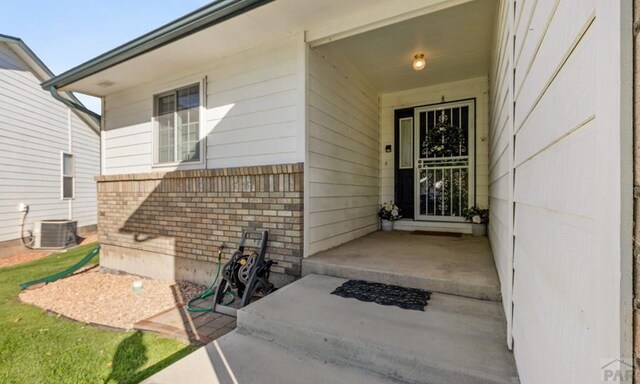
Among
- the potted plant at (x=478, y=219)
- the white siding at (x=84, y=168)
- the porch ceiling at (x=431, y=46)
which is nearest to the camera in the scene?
the porch ceiling at (x=431, y=46)

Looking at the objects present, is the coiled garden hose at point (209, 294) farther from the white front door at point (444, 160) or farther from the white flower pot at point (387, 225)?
the white front door at point (444, 160)

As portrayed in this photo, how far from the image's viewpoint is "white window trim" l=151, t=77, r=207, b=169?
4.29 m

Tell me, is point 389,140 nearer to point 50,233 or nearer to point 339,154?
point 339,154

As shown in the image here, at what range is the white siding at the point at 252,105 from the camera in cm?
358

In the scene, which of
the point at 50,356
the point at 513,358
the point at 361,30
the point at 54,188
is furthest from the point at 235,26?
the point at 54,188

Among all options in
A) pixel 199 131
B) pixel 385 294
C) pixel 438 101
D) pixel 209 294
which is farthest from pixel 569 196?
pixel 438 101

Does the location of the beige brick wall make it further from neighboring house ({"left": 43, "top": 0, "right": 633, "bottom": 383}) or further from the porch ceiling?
the porch ceiling

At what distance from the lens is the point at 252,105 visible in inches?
152

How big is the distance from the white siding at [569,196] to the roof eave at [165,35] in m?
2.59

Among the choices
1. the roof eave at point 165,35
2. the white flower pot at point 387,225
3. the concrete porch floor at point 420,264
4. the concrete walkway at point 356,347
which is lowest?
the concrete walkway at point 356,347

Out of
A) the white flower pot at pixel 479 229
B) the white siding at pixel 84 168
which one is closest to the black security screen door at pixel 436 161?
the white flower pot at pixel 479 229

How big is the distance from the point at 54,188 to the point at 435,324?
1010 centimetres

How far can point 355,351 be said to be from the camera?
1.93 metres

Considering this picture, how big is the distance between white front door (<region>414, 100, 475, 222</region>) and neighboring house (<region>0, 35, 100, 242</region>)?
21.5 feet
